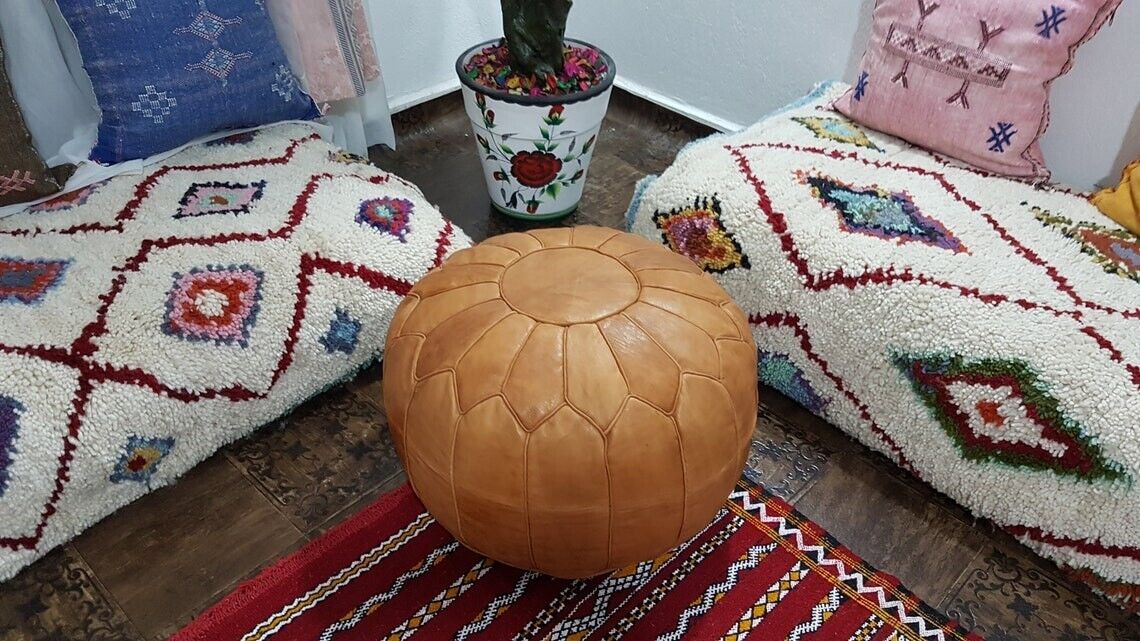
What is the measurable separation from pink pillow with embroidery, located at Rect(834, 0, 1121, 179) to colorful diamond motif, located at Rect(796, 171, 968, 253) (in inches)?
9.4

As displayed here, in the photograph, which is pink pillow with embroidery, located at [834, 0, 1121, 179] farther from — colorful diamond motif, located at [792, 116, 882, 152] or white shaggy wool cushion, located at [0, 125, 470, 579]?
white shaggy wool cushion, located at [0, 125, 470, 579]

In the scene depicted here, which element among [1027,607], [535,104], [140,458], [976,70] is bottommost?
[1027,607]

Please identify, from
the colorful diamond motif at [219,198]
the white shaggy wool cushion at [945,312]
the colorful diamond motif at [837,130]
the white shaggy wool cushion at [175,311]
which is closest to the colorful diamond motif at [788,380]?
the white shaggy wool cushion at [945,312]

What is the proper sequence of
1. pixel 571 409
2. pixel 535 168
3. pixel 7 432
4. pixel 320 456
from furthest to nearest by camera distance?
pixel 535 168 < pixel 320 456 < pixel 7 432 < pixel 571 409

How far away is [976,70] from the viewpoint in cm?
161

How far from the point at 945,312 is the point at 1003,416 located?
0.60 feet

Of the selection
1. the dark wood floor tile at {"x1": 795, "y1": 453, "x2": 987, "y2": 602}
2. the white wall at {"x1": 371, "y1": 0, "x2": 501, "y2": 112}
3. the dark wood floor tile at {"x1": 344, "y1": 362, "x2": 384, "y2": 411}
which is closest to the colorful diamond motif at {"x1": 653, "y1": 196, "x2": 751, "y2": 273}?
the dark wood floor tile at {"x1": 795, "y1": 453, "x2": 987, "y2": 602}

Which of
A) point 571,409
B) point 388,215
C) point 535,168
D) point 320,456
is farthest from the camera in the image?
point 535,168

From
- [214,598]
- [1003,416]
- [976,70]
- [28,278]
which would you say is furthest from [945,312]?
[28,278]

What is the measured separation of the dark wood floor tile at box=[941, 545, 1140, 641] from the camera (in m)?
1.21

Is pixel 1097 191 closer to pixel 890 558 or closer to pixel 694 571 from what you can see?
pixel 890 558

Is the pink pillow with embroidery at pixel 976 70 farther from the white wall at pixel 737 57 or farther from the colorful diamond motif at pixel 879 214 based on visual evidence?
the colorful diamond motif at pixel 879 214

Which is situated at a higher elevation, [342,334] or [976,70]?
[976,70]

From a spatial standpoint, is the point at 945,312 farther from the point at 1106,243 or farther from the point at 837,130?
the point at 837,130
